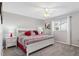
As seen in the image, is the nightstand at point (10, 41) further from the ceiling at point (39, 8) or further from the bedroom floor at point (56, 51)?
the ceiling at point (39, 8)

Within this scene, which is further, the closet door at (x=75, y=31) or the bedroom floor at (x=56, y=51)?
the closet door at (x=75, y=31)

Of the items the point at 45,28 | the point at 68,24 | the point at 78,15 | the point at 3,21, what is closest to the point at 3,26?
the point at 3,21

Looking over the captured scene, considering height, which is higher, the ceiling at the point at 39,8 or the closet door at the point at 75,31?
the ceiling at the point at 39,8

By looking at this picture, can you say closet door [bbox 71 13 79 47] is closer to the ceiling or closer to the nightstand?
the ceiling

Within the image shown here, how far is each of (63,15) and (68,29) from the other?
296mm

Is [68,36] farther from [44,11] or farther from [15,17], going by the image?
[15,17]

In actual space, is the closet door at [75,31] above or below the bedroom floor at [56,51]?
above

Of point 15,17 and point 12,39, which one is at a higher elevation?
point 15,17

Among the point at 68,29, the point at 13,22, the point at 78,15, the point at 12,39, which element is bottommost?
the point at 12,39

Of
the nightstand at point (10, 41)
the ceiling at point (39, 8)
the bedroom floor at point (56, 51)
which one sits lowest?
the bedroom floor at point (56, 51)

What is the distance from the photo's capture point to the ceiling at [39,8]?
39.6 inches

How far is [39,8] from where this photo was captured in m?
1.23

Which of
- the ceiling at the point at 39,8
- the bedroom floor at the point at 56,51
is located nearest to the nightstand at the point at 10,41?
the bedroom floor at the point at 56,51

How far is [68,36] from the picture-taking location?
1.38m
